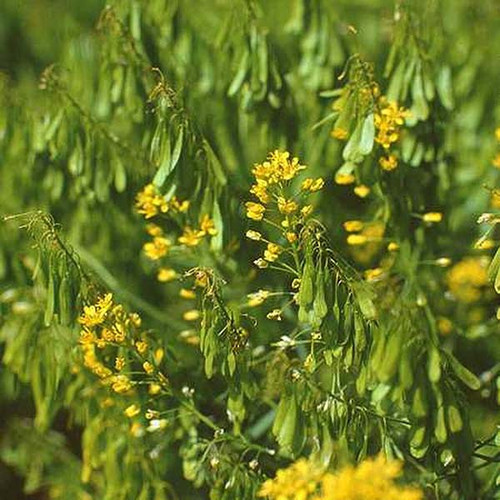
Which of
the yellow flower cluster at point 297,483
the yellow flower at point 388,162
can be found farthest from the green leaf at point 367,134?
the yellow flower cluster at point 297,483

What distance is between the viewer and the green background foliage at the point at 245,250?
5.64 feet

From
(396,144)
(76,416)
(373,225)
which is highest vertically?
(396,144)

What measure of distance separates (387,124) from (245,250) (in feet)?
1.34

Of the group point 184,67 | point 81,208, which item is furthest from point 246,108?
Result: point 81,208

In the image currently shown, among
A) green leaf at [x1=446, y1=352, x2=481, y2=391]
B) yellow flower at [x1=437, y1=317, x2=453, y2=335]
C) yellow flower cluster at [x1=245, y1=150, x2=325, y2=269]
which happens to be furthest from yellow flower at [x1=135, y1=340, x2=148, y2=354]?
yellow flower at [x1=437, y1=317, x2=453, y2=335]

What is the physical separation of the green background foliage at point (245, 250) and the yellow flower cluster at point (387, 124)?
0.14ft

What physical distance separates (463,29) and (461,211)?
0.57 m

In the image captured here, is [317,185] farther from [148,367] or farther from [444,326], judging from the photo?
[444,326]

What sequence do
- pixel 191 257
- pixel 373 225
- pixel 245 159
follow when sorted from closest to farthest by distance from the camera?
pixel 191 257, pixel 373 225, pixel 245 159

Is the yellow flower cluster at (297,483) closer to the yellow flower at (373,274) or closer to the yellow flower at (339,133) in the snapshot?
the yellow flower at (373,274)

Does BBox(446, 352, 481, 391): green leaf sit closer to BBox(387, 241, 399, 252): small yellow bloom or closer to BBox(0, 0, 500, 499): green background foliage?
BBox(0, 0, 500, 499): green background foliage

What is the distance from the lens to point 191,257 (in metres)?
2.10

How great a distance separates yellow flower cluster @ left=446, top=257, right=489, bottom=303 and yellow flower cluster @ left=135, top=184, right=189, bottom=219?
0.77m

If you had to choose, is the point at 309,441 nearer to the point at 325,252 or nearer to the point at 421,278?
the point at 325,252
